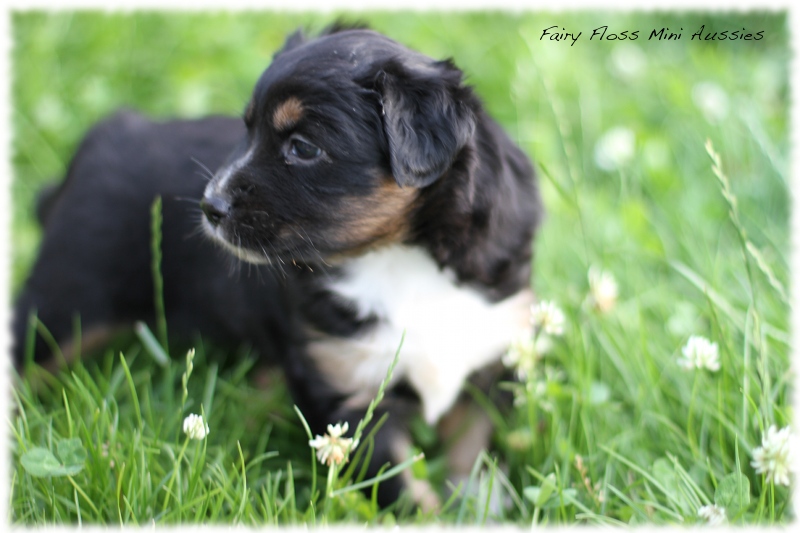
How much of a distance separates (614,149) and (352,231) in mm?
2376

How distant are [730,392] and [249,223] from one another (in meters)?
1.83

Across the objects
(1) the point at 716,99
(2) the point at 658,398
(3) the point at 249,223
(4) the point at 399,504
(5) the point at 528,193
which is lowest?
(4) the point at 399,504

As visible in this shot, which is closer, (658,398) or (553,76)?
(658,398)

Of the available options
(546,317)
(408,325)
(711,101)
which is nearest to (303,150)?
(408,325)

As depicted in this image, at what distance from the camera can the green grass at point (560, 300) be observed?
2.42 meters

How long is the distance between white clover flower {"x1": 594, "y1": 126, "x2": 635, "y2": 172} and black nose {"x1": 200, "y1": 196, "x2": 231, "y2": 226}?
8.04ft

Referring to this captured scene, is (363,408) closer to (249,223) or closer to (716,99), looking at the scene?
(249,223)

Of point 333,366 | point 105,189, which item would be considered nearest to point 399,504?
point 333,366

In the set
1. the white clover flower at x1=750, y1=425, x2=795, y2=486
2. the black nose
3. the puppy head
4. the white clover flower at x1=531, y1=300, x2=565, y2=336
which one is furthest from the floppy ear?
the white clover flower at x1=750, y1=425, x2=795, y2=486

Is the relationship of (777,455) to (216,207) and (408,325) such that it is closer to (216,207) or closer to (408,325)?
(408,325)

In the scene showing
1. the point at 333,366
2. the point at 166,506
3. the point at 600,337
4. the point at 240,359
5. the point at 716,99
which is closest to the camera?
the point at 166,506

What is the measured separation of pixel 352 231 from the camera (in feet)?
7.82

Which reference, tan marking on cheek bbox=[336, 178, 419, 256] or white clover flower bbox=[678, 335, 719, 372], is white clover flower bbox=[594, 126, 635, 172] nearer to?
white clover flower bbox=[678, 335, 719, 372]

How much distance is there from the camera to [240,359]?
350cm
